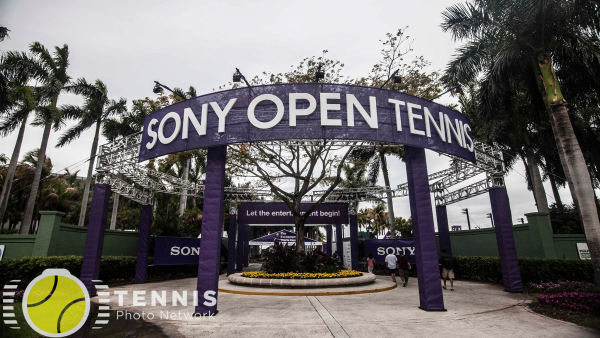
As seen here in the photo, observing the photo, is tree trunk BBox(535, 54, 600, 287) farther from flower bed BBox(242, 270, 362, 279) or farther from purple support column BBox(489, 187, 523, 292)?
flower bed BBox(242, 270, 362, 279)

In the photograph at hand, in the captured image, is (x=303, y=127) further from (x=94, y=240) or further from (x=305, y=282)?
(x=94, y=240)

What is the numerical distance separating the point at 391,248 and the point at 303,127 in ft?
47.5

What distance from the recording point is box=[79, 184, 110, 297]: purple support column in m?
10.6

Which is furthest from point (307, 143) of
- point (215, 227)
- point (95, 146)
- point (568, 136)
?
point (95, 146)

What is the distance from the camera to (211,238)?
7609 millimetres

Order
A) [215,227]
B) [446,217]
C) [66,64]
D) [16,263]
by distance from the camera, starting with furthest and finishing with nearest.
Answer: [66,64] → [446,217] → [16,263] → [215,227]

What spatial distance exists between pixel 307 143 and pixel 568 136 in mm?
7807

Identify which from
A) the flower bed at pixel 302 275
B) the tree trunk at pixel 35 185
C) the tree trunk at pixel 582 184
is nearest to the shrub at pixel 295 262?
the flower bed at pixel 302 275

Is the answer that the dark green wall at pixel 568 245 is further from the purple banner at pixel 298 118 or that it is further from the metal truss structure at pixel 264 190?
the purple banner at pixel 298 118

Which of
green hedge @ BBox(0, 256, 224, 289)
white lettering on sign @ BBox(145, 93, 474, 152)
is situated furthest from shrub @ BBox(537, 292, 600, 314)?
green hedge @ BBox(0, 256, 224, 289)

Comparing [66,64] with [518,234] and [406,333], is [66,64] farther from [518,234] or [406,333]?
[518,234]

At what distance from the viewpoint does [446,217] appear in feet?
56.6

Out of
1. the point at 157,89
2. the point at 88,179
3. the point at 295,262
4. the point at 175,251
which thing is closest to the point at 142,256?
the point at 175,251

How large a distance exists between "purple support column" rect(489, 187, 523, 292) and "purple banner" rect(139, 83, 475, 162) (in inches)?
204
